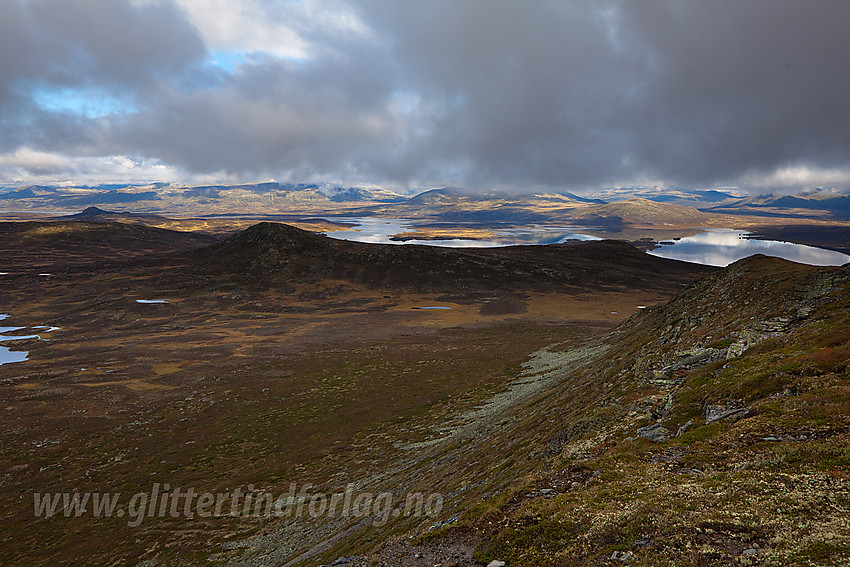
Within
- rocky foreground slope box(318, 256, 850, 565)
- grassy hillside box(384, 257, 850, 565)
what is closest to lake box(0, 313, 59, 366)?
rocky foreground slope box(318, 256, 850, 565)

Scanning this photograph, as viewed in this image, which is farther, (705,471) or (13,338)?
(13,338)

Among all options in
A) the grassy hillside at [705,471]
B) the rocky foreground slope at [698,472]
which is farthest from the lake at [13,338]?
the grassy hillside at [705,471]

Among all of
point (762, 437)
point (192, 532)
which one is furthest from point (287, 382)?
point (762, 437)

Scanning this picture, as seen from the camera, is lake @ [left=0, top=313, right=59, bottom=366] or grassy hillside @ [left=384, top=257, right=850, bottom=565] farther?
lake @ [left=0, top=313, right=59, bottom=366]

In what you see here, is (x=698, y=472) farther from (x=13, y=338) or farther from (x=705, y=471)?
(x=13, y=338)

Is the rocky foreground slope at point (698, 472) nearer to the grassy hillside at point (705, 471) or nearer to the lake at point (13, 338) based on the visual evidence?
the grassy hillside at point (705, 471)

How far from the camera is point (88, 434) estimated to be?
47375 mm

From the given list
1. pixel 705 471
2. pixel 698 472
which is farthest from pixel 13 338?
pixel 705 471

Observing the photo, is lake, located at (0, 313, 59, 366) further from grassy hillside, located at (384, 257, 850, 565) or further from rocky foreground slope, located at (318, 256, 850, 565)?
grassy hillside, located at (384, 257, 850, 565)

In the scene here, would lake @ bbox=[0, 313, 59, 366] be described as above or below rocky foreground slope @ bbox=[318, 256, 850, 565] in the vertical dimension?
below

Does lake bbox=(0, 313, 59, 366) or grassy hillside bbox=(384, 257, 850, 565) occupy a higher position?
grassy hillside bbox=(384, 257, 850, 565)

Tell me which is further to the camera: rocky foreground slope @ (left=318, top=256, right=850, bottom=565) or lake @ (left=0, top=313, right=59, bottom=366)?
lake @ (left=0, top=313, right=59, bottom=366)

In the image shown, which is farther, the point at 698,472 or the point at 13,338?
the point at 13,338

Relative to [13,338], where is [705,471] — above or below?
above
